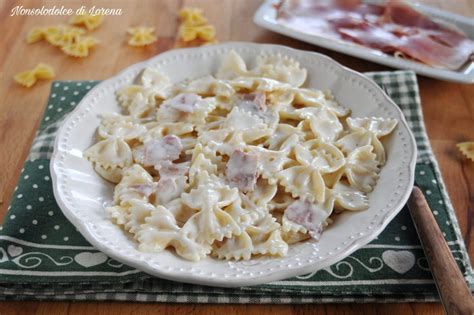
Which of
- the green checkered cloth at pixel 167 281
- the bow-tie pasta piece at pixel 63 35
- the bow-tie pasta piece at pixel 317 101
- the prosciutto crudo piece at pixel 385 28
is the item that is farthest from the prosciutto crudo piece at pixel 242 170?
the bow-tie pasta piece at pixel 63 35

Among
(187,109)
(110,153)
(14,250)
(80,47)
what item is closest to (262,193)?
(187,109)

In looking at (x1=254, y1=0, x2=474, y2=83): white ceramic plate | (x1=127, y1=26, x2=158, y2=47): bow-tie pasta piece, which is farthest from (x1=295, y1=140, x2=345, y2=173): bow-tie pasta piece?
(x1=127, y1=26, x2=158, y2=47): bow-tie pasta piece

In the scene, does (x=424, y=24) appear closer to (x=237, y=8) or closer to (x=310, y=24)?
(x=310, y=24)

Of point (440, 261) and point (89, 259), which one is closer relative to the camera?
point (440, 261)

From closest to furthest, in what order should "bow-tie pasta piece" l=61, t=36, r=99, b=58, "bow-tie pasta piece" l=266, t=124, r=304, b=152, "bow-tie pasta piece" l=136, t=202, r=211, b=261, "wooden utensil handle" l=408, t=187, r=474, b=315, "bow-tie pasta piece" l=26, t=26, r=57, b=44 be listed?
"wooden utensil handle" l=408, t=187, r=474, b=315
"bow-tie pasta piece" l=136, t=202, r=211, b=261
"bow-tie pasta piece" l=266, t=124, r=304, b=152
"bow-tie pasta piece" l=61, t=36, r=99, b=58
"bow-tie pasta piece" l=26, t=26, r=57, b=44

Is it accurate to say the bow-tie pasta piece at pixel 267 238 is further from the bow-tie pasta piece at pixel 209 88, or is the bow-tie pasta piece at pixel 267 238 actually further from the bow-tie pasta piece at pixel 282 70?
→ the bow-tie pasta piece at pixel 282 70

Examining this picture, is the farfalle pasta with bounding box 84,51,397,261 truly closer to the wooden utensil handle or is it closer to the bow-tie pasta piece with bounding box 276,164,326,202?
the bow-tie pasta piece with bounding box 276,164,326,202

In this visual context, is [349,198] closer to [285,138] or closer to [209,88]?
[285,138]
